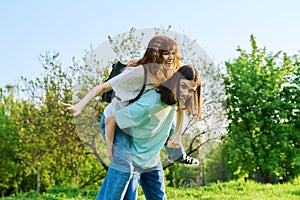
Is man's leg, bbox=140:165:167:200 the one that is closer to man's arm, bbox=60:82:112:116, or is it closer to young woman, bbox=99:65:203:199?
young woman, bbox=99:65:203:199

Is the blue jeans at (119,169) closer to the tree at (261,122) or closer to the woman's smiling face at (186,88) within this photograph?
the woman's smiling face at (186,88)

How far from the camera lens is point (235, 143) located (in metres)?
12.9

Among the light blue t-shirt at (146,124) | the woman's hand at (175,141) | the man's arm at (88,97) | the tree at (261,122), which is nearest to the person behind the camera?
the man's arm at (88,97)

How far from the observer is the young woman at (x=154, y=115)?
248 centimetres

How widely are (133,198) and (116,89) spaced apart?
0.69 m

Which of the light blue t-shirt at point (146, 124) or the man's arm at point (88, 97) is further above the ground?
the man's arm at point (88, 97)

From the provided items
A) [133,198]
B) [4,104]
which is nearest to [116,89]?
[133,198]


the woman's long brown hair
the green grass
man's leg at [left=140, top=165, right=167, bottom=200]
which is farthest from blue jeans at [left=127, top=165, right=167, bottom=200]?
the green grass

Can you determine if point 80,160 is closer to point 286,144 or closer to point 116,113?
point 286,144

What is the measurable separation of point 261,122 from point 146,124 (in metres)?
10.4

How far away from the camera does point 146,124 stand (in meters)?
2.60

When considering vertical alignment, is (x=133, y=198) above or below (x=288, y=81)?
below

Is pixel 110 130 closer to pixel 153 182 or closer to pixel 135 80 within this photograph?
pixel 135 80

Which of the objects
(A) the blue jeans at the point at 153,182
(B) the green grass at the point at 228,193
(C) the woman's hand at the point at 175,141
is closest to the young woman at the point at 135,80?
(A) the blue jeans at the point at 153,182
